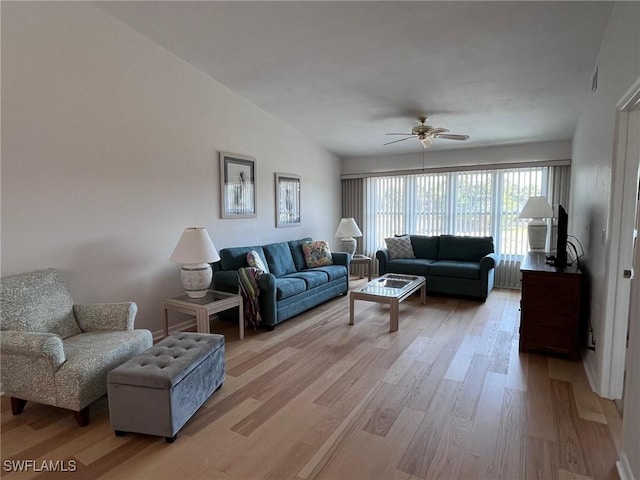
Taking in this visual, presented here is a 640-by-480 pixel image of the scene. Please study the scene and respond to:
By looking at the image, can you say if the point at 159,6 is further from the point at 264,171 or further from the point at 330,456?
the point at 330,456

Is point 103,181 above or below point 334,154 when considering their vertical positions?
below

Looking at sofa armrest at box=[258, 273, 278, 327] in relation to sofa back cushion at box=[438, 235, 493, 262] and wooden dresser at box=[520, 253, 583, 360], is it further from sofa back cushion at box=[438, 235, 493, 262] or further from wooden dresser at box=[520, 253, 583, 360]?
sofa back cushion at box=[438, 235, 493, 262]

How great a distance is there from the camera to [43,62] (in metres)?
2.73

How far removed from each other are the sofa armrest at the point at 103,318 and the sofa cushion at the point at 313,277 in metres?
2.17

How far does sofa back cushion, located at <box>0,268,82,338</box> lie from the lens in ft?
7.66

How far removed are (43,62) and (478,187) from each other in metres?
6.03

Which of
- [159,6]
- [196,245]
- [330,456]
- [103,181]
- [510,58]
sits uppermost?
[159,6]

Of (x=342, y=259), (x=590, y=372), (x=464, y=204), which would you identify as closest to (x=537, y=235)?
(x=464, y=204)

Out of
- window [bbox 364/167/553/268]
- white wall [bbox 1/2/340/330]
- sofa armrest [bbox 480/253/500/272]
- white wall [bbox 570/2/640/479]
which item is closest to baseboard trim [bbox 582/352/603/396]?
white wall [bbox 570/2/640/479]

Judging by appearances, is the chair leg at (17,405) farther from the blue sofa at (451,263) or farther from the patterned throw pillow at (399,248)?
the patterned throw pillow at (399,248)

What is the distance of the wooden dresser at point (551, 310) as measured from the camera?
9.92 ft

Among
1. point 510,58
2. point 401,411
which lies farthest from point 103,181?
point 510,58

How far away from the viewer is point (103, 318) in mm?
2729

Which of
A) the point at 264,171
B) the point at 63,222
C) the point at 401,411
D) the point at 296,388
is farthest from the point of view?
the point at 264,171
